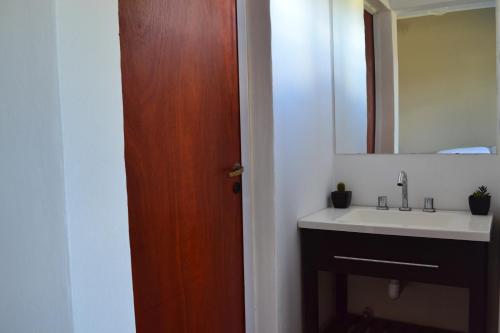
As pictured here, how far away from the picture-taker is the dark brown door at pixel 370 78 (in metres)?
2.21

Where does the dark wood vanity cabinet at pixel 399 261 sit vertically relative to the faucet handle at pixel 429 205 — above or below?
below

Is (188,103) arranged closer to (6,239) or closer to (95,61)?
(95,61)

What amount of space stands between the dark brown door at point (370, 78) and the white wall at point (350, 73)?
0.7 inches

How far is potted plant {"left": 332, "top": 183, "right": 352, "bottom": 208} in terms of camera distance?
2176 mm

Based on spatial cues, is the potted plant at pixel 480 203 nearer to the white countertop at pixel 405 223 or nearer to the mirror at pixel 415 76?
the white countertop at pixel 405 223

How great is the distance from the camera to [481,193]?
6.24 ft

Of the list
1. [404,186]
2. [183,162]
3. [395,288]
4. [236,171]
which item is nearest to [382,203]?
→ [404,186]

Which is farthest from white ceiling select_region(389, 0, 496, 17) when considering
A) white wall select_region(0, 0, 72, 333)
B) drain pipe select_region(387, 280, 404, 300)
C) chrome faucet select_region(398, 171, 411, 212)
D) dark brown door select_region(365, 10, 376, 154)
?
white wall select_region(0, 0, 72, 333)

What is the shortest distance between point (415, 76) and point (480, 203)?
0.70 m

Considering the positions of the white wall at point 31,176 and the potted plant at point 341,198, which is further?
the potted plant at point 341,198

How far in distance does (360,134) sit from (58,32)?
1796mm

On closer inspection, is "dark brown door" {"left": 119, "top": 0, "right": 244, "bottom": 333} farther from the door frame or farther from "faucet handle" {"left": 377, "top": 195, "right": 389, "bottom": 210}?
"faucet handle" {"left": 377, "top": 195, "right": 389, "bottom": 210}

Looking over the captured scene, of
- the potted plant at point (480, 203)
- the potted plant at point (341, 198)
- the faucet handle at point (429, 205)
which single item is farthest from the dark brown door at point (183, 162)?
the potted plant at point (480, 203)

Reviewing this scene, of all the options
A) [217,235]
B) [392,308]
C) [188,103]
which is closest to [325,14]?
[188,103]
